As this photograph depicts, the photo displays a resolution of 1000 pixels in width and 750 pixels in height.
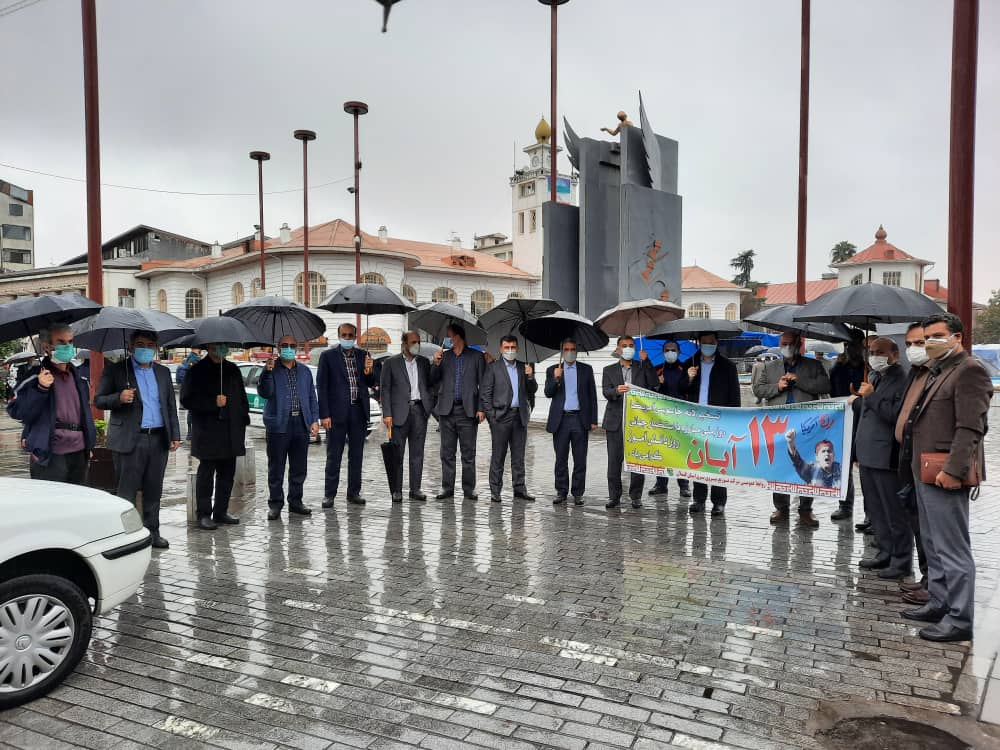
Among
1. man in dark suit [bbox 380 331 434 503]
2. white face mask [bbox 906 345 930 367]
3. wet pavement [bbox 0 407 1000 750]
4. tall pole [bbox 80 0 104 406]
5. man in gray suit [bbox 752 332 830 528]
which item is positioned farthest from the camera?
tall pole [bbox 80 0 104 406]

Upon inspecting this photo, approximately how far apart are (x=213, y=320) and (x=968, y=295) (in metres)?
6.97

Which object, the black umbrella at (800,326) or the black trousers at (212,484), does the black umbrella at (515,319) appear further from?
the black trousers at (212,484)

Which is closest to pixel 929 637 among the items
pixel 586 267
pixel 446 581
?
pixel 446 581

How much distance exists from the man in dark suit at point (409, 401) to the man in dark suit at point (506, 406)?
2.45 ft

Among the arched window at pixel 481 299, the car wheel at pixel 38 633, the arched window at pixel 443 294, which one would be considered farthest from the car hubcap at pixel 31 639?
the arched window at pixel 481 299

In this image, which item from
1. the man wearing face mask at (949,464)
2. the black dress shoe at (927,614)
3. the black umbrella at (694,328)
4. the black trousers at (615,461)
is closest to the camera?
the man wearing face mask at (949,464)

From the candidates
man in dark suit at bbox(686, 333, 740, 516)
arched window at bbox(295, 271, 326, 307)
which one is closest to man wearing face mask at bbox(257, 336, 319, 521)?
man in dark suit at bbox(686, 333, 740, 516)

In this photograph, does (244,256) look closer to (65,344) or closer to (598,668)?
(65,344)

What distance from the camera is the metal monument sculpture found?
649 inches

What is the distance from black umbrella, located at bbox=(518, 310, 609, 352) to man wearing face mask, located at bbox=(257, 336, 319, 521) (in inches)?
117

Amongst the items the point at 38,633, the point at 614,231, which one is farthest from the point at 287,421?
the point at 614,231

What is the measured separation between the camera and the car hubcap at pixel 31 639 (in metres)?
3.70

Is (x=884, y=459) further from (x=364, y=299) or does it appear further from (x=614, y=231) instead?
(x=614, y=231)

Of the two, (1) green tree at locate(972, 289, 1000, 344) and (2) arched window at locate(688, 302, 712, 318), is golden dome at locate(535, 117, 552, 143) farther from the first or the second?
(1) green tree at locate(972, 289, 1000, 344)
